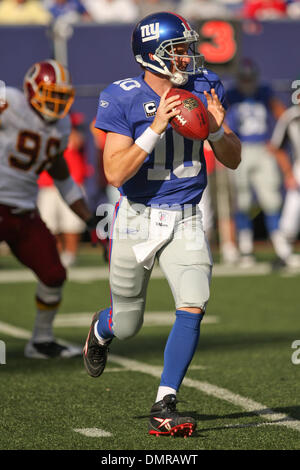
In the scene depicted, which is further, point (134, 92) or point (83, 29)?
point (83, 29)

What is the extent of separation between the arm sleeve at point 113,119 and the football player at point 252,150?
20.7 feet

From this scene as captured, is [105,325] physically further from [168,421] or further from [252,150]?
[252,150]

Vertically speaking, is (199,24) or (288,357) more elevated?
(199,24)

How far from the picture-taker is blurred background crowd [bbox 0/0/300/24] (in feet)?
41.3

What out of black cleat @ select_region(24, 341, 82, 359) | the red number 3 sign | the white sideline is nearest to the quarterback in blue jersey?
the white sideline

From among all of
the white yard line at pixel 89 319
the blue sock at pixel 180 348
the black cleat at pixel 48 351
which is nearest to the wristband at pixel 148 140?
the blue sock at pixel 180 348

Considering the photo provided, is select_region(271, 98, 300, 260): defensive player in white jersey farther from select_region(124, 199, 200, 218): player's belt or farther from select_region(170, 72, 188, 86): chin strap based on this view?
select_region(170, 72, 188, 86): chin strap

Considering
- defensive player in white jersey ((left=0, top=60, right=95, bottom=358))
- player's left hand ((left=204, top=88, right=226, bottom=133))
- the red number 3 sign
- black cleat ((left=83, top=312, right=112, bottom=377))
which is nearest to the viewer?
player's left hand ((left=204, top=88, right=226, bottom=133))

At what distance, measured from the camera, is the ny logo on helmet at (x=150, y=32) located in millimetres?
4141

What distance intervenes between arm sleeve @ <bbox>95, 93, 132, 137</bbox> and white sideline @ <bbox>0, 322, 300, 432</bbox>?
4.44 feet

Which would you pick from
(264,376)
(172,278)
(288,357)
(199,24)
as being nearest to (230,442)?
(172,278)
